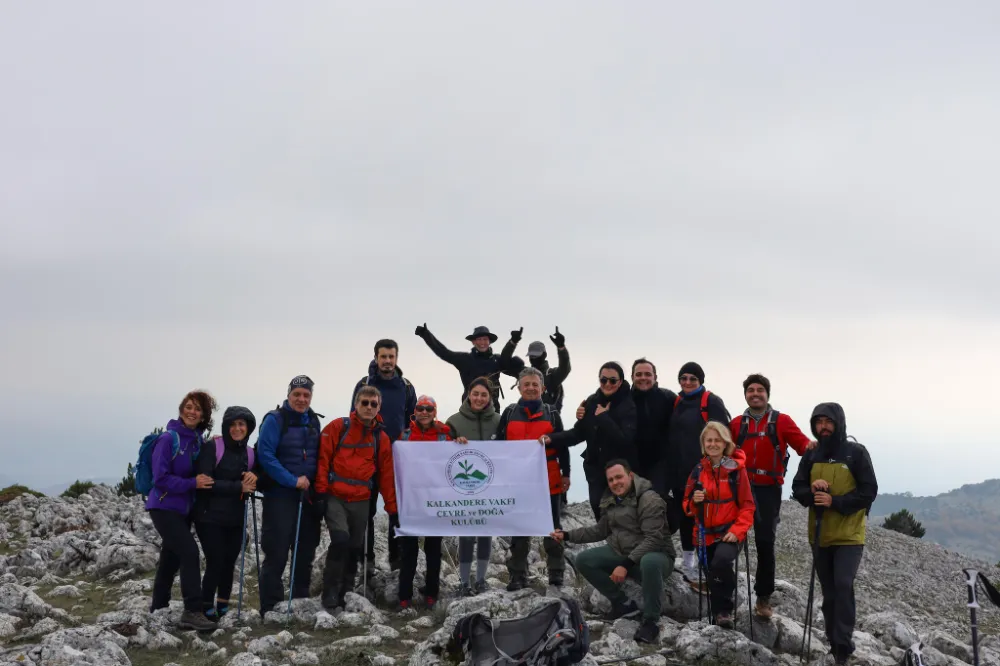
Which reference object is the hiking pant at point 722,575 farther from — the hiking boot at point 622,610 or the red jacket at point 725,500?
the hiking boot at point 622,610

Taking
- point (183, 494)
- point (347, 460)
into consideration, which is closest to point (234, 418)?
point (183, 494)

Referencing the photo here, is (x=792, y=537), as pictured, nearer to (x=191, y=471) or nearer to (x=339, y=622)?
(x=339, y=622)

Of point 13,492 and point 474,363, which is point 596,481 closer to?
point 474,363

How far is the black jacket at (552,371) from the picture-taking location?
45.8 feet

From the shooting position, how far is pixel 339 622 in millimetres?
10930

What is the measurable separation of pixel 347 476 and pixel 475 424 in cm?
200

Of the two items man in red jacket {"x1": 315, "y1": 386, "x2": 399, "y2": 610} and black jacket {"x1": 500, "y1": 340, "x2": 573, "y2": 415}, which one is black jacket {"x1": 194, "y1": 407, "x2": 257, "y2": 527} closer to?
man in red jacket {"x1": 315, "y1": 386, "x2": 399, "y2": 610}

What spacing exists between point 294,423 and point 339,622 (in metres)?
2.72

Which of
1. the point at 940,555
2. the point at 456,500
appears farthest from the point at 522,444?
the point at 940,555

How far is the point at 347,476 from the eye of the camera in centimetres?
1127

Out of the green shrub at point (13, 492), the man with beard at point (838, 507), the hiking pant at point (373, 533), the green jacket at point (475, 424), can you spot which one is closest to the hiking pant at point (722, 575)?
the man with beard at point (838, 507)

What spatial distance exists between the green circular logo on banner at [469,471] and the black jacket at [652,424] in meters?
2.21

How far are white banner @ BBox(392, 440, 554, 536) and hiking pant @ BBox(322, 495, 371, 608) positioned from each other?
0.69m

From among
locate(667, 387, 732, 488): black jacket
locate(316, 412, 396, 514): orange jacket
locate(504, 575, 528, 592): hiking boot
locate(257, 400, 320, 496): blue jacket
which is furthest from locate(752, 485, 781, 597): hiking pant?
locate(257, 400, 320, 496): blue jacket
